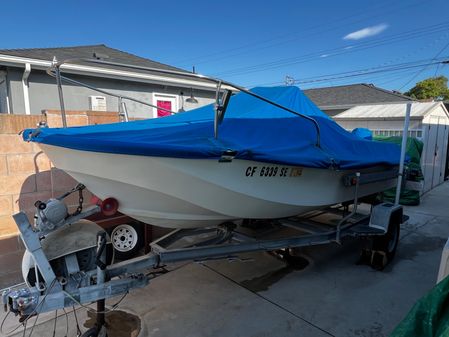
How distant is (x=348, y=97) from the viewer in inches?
627

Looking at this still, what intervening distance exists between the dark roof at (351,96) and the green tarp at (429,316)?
45.2 ft

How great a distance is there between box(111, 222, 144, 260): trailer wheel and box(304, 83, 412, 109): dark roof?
12.5m

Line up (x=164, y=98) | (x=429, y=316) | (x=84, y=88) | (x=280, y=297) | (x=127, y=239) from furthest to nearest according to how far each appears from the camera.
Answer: (x=164, y=98) < (x=84, y=88) < (x=127, y=239) < (x=280, y=297) < (x=429, y=316)

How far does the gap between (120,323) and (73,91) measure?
764 cm

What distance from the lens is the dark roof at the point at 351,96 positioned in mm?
14766

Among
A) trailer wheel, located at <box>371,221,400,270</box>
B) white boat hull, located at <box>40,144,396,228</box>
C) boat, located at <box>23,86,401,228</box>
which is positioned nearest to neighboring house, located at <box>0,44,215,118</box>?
boat, located at <box>23,86,401,228</box>

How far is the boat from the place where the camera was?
7.27ft

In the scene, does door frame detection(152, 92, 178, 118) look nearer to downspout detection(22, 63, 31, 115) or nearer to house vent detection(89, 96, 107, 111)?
house vent detection(89, 96, 107, 111)

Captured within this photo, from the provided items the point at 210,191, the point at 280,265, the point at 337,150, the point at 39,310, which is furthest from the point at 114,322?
the point at 337,150

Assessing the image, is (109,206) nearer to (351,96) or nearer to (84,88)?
(84,88)

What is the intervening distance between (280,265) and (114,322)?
2100 mm

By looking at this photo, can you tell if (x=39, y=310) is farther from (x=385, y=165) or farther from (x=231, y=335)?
(x=385, y=165)

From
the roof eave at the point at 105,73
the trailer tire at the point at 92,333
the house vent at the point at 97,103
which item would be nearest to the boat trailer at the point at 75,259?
the trailer tire at the point at 92,333

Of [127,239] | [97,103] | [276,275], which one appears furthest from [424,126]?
[97,103]
